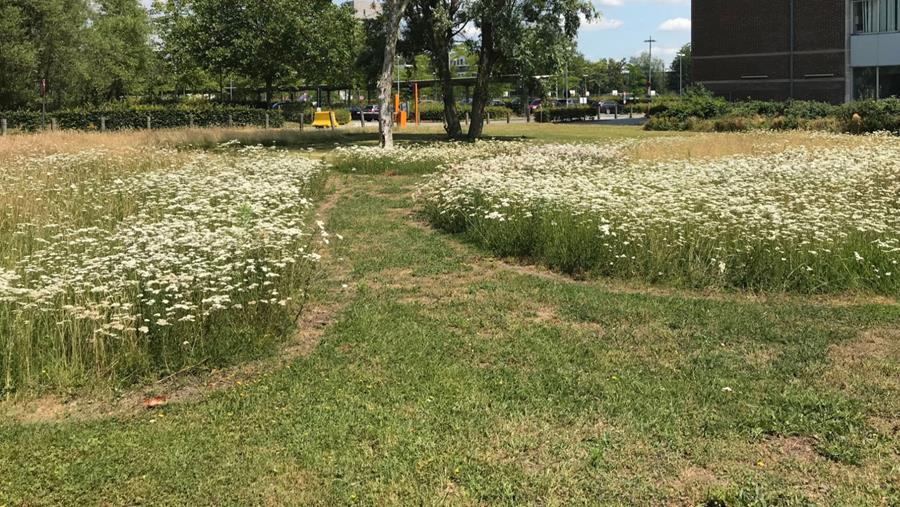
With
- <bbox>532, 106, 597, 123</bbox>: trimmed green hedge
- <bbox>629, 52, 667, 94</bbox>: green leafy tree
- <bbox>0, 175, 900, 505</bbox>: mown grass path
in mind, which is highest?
<bbox>629, 52, 667, 94</bbox>: green leafy tree

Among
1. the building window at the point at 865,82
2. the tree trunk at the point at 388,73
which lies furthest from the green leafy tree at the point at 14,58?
the building window at the point at 865,82

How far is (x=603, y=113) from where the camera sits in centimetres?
7325

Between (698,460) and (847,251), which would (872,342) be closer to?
(847,251)

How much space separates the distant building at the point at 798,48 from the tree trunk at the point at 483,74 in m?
28.1

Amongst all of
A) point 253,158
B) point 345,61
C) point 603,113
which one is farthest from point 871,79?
point 253,158

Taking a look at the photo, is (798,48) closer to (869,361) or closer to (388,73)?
(388,73)

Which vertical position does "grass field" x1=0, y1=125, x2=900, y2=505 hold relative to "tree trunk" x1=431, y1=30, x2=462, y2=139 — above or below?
below

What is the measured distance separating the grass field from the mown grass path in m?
0.01

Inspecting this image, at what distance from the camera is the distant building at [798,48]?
156 feet

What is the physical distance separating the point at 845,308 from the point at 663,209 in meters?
Result: 2.40

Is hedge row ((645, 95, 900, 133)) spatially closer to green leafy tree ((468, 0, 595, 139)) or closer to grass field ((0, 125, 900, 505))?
green leafy tree ((468, 0, 595, 139))

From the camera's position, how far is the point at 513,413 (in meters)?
4.60

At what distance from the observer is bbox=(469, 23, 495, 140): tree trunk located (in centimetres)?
2970

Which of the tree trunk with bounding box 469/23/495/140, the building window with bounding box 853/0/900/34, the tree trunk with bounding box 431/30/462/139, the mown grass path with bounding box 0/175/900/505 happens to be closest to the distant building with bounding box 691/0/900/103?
the building window with bounding box 853/0/900/34
